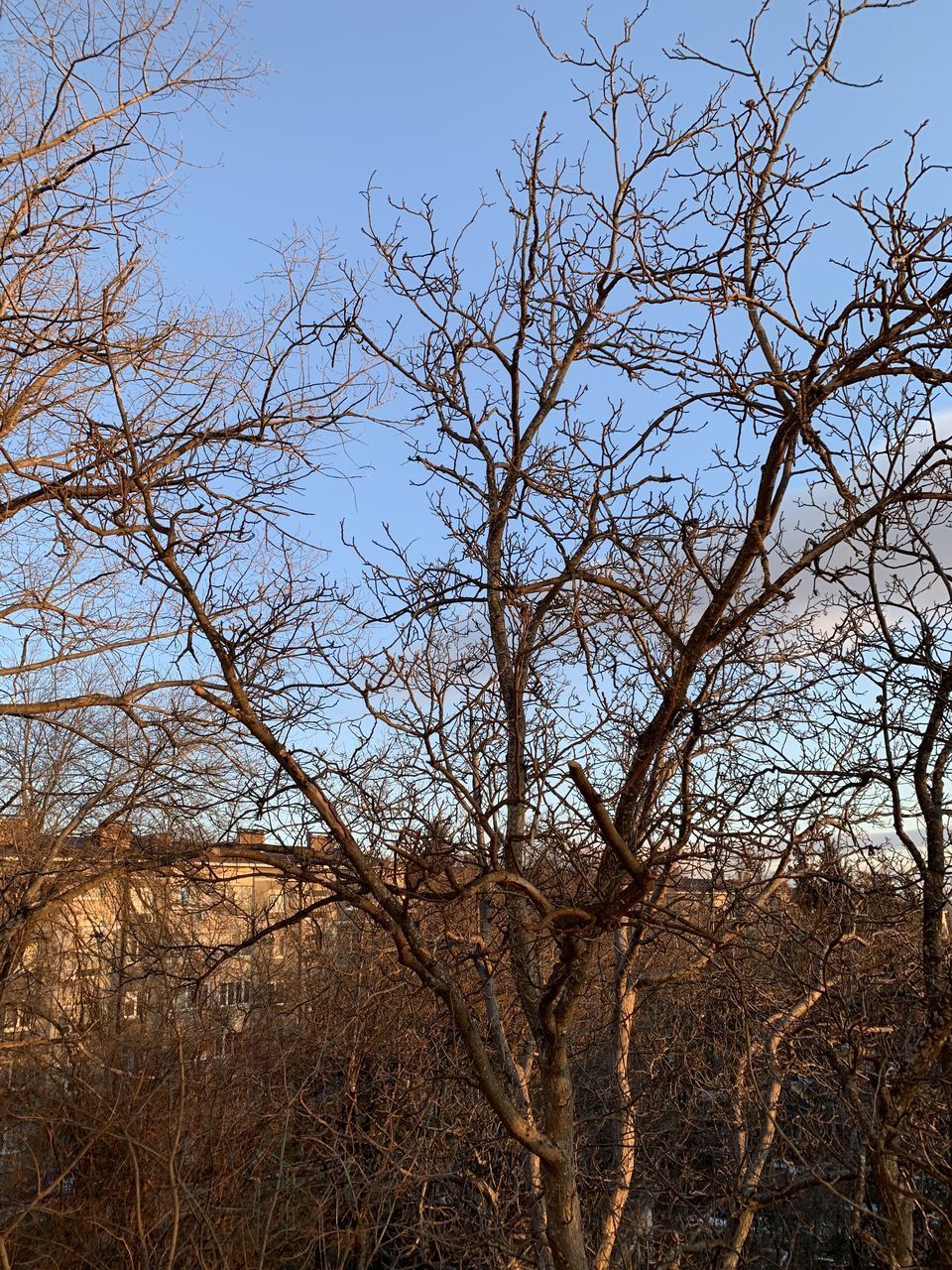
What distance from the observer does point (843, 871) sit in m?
5.97

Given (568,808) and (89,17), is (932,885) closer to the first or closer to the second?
(568,808)

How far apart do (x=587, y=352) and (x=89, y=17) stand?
406 centimetres

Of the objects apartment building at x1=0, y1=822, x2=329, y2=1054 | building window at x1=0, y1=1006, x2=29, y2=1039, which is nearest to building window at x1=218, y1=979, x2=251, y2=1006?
apartment building at x1=0, y1=822, x2=329, y2=1054

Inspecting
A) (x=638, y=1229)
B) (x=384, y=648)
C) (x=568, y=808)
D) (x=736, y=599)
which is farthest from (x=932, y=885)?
(x=638, y=1229)

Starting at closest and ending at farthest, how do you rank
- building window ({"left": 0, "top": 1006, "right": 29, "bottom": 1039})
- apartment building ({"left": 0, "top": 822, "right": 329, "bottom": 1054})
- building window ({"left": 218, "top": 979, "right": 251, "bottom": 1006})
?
apartment building ({"left": 0, "top": 822, "right": 329, "bottom": 1054})
building window ({"left": 0, "top": 1006, "right": 29, "bottom": 1039})
building window ({"left": 218, "top": 979, "right": 251, "bottom": 1006})

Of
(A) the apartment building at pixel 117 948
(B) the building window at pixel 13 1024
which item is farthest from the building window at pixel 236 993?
(B) the building window at pixel 13 1024

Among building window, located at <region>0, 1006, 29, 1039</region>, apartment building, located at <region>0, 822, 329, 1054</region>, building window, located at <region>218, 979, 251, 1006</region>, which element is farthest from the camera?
building window, located at <region>218, 979, 251, 1006</region>

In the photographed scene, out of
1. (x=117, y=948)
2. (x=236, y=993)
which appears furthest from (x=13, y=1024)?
(x=236, y=993)

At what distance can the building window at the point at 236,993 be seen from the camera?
15090mm

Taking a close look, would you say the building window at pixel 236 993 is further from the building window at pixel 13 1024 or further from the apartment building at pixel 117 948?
the building window at pixel 13 1024

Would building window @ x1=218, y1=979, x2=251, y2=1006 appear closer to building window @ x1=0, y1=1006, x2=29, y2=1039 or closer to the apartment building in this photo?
the apartment building

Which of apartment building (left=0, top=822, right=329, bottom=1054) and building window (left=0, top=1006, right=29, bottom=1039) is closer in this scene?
apartment building (left=0, top=822, right=329, bottom=1054)

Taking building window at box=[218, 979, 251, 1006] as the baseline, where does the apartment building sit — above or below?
above

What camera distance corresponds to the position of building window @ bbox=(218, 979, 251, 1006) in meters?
15.1
